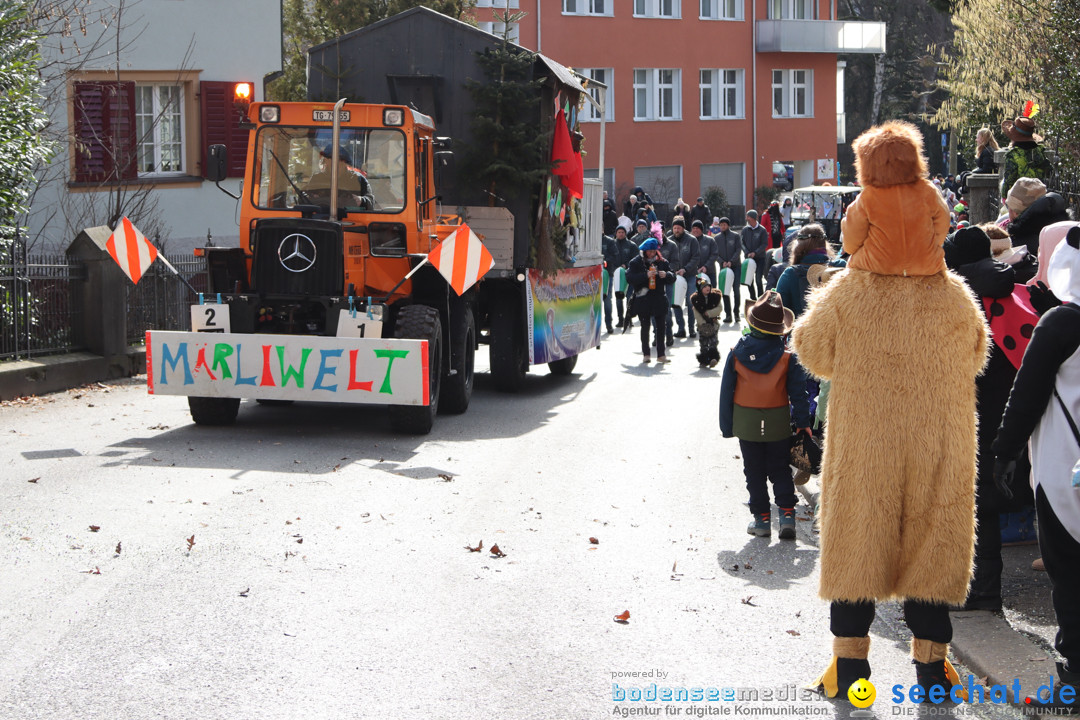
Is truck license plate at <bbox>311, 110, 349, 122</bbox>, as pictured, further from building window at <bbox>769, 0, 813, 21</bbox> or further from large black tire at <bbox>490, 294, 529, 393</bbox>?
building window at <bbox>769, 0, 813, 21</bbox>

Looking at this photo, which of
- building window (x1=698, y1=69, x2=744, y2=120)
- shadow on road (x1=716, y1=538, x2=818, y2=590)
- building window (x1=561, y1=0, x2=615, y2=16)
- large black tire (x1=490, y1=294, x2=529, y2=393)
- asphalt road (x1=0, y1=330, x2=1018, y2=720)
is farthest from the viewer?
building window (x1=698, y1=69, x2=744, y2=120)

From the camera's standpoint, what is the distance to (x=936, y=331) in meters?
4.68

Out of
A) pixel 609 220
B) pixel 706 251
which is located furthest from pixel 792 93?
pixel 706 251

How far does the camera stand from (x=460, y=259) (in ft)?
37.0

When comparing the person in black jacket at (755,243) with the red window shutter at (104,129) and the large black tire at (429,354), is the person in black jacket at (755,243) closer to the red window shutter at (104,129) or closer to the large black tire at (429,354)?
the red window shutter at (104,129)

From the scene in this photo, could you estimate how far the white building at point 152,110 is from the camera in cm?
1930

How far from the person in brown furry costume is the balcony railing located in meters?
45.2

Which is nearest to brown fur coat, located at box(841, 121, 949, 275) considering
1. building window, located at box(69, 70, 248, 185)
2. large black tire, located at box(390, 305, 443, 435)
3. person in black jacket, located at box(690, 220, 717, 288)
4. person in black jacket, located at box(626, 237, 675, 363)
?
large black tire, located at box(390, 305, 443, 435)

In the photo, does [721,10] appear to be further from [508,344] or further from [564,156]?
[508,344]

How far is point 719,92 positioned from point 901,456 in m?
44.3

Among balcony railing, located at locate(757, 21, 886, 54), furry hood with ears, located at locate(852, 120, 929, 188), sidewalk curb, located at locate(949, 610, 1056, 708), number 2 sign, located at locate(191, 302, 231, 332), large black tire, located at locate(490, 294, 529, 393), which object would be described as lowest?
sidewalk curb, located at locate(949, 610, 1056, 708)

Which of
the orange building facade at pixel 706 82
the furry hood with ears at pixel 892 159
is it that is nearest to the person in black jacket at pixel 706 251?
the furry hood with ears at pixel 892 159

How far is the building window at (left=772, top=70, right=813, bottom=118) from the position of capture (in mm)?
49031

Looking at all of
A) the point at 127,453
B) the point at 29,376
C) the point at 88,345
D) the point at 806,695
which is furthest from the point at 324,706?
the point at 88,345
